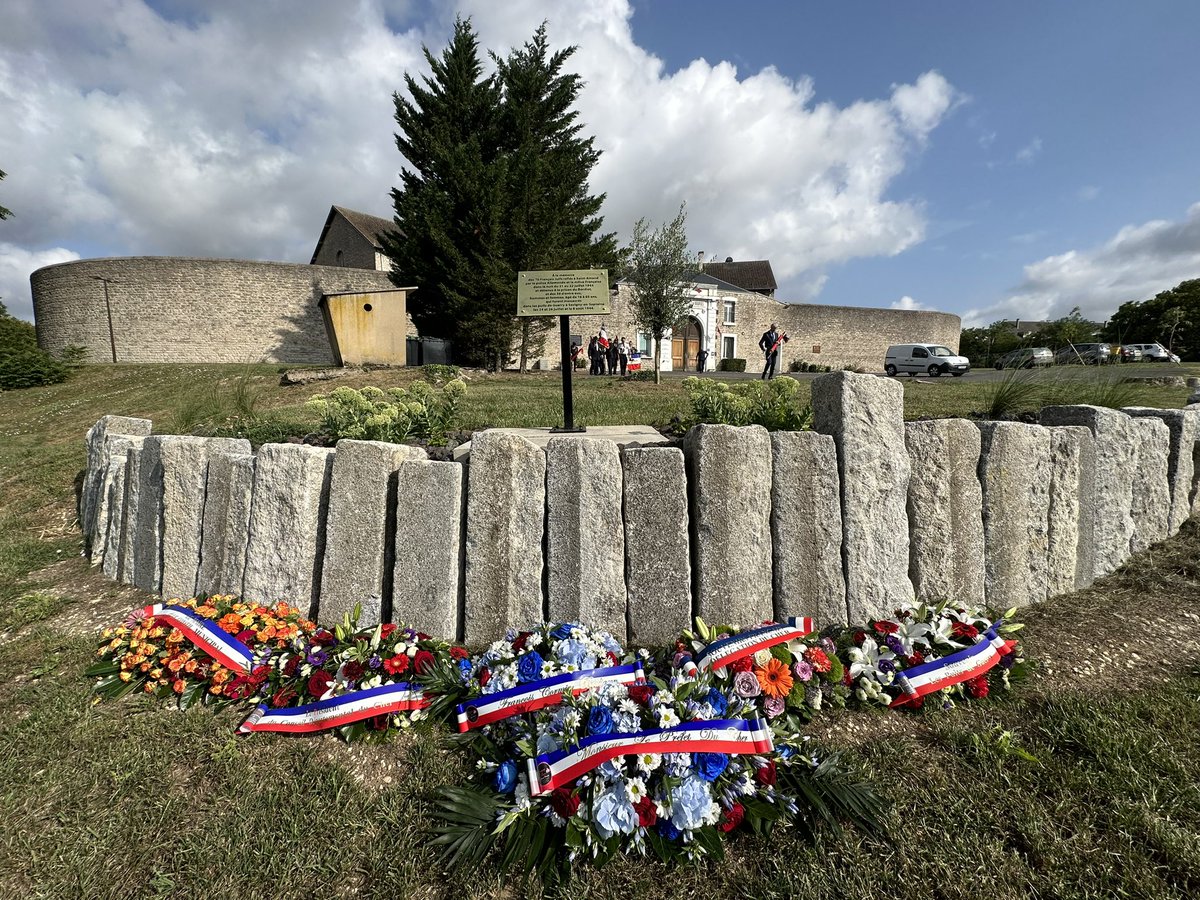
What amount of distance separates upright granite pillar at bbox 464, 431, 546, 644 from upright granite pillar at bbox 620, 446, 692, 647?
0.46 m

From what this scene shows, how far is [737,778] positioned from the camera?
172cm

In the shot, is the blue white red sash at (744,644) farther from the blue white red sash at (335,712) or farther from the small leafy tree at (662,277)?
the small leafy tree at (662,277)

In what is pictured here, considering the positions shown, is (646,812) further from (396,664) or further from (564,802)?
(396,664)

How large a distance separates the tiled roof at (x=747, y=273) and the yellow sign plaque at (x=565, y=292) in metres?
40.6

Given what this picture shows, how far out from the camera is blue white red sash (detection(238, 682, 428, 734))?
2.04 m

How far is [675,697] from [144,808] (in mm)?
1885

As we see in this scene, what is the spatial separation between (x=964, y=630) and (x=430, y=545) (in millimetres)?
2583

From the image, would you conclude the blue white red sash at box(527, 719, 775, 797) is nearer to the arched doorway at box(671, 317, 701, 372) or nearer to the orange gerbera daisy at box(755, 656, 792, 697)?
the orange gerbera daisy at box(755, 656, 792, 697)

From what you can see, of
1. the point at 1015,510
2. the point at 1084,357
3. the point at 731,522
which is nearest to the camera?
the point at 731,522

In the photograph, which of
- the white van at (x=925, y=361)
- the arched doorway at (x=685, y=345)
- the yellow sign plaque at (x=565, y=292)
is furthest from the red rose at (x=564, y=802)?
the arched doorway at (x=685, y=345)

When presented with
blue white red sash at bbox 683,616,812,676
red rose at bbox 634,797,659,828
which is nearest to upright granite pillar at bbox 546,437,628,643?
blue white red sash at bbox 683,616,812,676

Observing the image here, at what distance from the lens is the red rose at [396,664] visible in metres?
2.18

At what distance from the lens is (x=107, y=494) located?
3621 millimetres

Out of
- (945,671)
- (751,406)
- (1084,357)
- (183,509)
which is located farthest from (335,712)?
(1084,357)
